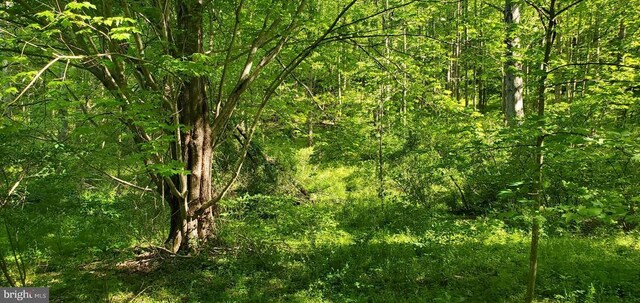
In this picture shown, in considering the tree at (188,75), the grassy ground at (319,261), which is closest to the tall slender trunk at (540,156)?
the grassy ground at (319,261)

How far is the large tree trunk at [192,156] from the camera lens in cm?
572

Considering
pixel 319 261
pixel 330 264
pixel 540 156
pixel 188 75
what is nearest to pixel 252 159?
pixel 319 261

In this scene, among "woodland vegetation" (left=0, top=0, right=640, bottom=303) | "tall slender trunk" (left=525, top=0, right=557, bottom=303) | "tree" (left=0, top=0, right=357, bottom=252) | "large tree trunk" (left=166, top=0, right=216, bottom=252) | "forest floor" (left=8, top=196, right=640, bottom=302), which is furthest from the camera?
"large tree trunk" (left=166, top=0, right=216, bottom=252)

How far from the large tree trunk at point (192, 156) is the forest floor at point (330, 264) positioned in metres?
0.36

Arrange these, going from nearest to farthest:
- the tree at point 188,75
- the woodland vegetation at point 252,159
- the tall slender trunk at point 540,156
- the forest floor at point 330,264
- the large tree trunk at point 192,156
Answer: the tall slender trunk at point 540,156 → the woodland vegetation at point 252,159 → the forest floor at point 330,264 → the tree at point 188,75 → the large tree trunk at point 192,156

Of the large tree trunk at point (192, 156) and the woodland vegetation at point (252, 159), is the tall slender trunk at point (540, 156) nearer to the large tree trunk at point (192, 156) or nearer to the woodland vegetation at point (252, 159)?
the woodland vegetation at point (252, 159)

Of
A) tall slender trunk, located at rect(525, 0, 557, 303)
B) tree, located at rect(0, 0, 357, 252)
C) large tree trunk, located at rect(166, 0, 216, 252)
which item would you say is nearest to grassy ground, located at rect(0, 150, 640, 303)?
large tree trunk, located at rect(166, 0, 216, 252)

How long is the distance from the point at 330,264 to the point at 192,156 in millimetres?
2828

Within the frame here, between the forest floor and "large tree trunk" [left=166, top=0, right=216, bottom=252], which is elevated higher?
"large tree trunk" [left=166, top=0, right=216, bottom=252]

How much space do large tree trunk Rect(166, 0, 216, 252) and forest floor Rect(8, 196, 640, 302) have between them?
36 cm

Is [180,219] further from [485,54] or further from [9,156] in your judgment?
[485,54]

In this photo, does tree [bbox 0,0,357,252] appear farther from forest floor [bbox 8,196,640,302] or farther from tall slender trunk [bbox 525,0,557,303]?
tall slender trunk [bbox 525,0,557,303]

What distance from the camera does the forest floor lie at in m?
4.70

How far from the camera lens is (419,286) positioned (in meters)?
4.93
